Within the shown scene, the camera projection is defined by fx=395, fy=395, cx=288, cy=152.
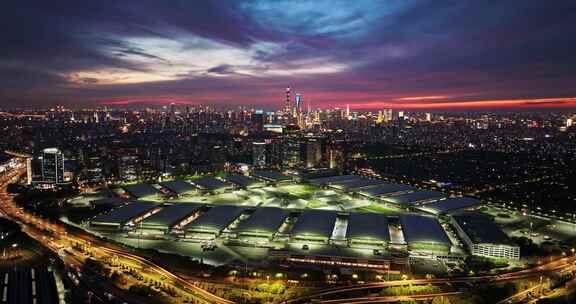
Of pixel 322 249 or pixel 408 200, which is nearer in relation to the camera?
pixel 322 249

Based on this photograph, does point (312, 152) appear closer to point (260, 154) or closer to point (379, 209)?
point (260, 154)

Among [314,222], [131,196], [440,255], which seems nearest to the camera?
[440,255]

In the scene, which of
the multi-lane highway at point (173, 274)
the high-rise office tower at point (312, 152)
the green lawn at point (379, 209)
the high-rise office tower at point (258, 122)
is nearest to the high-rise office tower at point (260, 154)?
the high-rise office tower at point (312, 152)

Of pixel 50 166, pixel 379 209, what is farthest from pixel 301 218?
pixel 50 166

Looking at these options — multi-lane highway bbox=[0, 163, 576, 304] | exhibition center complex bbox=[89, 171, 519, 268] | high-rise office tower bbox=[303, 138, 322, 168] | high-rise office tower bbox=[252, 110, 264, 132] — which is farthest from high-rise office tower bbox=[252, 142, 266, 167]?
high-rise office tower bbox=[252, 110, 264, 132]

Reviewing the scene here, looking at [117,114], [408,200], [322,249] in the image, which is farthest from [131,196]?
[117,114]

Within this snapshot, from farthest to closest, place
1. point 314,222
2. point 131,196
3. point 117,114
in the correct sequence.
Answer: point 117,114, point 131,196, point 314,222

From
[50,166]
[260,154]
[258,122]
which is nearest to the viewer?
[50,166]

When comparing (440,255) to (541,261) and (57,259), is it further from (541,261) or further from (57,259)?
(57,259)
